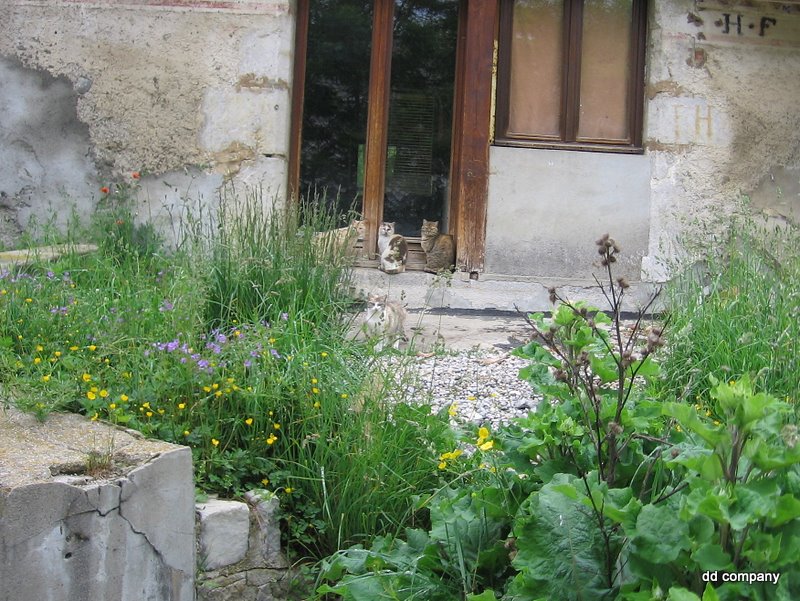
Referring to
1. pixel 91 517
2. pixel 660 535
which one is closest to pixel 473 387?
pixel 91 517

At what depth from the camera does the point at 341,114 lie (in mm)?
7484

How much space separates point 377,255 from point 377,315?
2.49 m

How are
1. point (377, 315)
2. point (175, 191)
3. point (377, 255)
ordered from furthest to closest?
point (377, 255)
point (175, 191)
point (377, 315)

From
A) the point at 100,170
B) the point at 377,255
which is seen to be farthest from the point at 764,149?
the point at 100,170

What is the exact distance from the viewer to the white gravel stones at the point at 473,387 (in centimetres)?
393


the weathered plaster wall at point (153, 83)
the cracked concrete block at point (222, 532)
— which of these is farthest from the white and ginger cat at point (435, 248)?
the cracked concrete block at point (222, 532)

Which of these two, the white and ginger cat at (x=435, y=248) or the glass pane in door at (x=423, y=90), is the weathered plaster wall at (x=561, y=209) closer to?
the white and ginger cat at (x=435, y=248)

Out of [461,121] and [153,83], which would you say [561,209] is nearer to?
[461,121]

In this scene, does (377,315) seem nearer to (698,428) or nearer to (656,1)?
(698,428)

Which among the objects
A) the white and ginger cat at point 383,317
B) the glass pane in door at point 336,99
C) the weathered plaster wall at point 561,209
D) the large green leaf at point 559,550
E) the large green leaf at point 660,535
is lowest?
the large green leaf at point 559,550

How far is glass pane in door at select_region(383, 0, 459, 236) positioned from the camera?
7.47 metres

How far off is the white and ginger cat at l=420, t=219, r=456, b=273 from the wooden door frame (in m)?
0.10

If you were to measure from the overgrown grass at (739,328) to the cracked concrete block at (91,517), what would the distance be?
6.81 ft

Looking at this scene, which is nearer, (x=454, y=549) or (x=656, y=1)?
(x=454, y=549)
